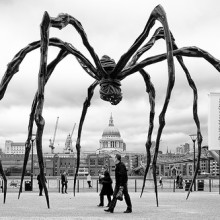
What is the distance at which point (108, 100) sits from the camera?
1015 centimetres

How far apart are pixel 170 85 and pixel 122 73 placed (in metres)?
2.35

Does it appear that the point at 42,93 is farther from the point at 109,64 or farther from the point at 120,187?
the point at 120,187

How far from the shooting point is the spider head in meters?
9.88

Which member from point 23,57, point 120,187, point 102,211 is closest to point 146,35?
point 23,57

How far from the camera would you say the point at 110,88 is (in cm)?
986

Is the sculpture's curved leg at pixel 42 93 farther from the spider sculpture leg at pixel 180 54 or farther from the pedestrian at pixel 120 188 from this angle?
the pedestrian at pixel 120 188

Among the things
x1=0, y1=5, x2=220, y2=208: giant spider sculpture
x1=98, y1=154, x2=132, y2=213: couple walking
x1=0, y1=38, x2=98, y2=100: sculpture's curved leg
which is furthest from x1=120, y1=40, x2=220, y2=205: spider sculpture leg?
x1=98, y1=154, x2=132, y2=213: couple walking

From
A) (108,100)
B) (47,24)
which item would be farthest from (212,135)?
(47,24)

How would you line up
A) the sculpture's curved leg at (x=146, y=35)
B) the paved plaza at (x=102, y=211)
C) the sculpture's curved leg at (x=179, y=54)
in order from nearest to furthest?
1. the sculpture's curved leg at (x=146, y=35)
2. the sculpture's curved leg at (x=179, y=54)
3. the paved plaza at (x=102, y=211)

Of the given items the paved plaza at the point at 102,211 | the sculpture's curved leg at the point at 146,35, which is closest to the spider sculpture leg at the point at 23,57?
the sculpture's curved leg at the point at 146,35

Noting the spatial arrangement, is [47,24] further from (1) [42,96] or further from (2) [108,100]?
(2) [108,100]

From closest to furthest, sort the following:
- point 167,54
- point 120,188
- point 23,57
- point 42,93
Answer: point 42,93 < point 167,54 < point 23,57 < point 120,188

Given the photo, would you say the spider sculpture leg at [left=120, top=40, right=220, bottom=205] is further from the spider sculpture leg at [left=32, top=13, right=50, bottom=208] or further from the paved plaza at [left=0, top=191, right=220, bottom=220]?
the paved plaza at [left=0, top=191, right=220, bottom=220]

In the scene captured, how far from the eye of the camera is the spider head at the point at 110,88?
988 centimetres
